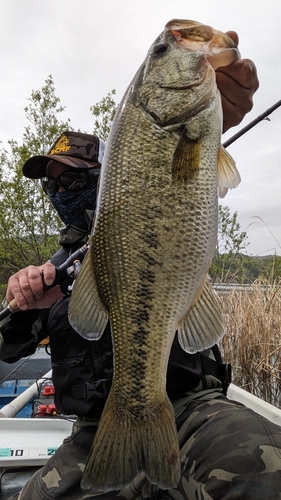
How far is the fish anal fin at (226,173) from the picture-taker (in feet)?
5.45

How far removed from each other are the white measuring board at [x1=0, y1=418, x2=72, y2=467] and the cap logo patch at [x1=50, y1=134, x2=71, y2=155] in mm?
2376

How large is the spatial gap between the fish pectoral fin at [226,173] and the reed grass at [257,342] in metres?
3.47

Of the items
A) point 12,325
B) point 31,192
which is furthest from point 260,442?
point 31,192

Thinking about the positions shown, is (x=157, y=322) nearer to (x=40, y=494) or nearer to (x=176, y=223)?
(x=176, y=223)

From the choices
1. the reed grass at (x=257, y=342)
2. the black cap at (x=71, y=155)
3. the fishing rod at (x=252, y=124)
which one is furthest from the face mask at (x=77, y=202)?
the reed grass at (x=257, y=342)

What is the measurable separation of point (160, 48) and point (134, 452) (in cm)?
168

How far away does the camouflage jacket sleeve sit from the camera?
8.29ft

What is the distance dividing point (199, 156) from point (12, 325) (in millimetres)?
1690

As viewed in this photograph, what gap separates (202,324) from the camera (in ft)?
5.12

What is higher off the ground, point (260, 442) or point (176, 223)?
point (176, 223)

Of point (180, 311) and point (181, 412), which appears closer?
point (180, 311)

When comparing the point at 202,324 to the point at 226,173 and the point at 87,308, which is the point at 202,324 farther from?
the point at 226,173

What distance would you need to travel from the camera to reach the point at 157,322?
155 cm

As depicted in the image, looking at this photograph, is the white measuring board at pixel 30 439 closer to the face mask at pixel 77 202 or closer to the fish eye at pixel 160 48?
the face mask at pixel 77 202
